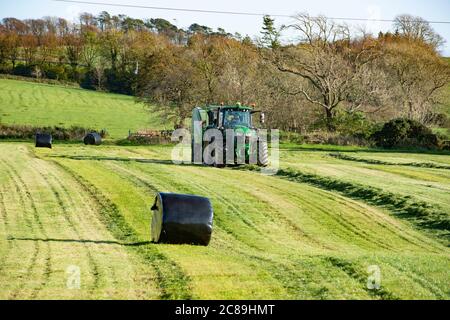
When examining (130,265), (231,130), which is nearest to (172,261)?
(130,265)

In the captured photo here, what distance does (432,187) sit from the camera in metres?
21.4

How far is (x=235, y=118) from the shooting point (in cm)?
2633

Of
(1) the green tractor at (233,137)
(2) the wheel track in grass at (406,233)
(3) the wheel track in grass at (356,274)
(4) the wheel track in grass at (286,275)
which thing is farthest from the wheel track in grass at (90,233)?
(1) the green tractor at (233,137)

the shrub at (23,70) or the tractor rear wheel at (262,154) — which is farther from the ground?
the shrub at (23,70)

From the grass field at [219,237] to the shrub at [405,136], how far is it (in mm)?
13840

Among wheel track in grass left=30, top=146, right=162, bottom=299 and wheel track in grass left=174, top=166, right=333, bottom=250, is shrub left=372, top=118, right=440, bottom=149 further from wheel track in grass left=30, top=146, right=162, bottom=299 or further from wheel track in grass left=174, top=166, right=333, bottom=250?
wheel track in grass left=30, top=146, right=162, bottom=299

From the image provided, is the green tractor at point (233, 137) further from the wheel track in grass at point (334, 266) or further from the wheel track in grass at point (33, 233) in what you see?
the wheel track in grass at point (334, 266)

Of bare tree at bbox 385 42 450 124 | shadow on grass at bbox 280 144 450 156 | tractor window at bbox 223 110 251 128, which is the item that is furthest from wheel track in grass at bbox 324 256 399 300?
bare tree at bbox 385 42 450 124

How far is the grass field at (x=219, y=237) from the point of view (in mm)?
8992

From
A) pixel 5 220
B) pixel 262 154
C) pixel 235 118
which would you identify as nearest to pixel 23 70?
pixel 235 118

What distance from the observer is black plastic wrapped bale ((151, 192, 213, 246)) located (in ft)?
38.1

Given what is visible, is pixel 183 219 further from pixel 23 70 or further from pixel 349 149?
pixel 23 70
